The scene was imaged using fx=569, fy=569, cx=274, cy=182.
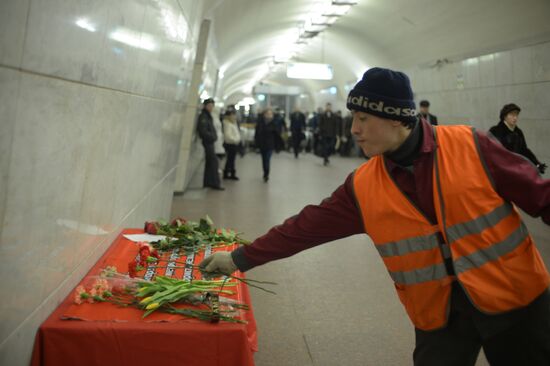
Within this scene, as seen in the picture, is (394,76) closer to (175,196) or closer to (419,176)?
(419,176)

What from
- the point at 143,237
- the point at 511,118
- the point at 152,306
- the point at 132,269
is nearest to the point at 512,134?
the point at 511,118

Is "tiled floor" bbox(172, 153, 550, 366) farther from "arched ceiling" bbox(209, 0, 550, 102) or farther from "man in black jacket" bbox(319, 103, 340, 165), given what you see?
"man in black jacket" bbox(319, 103, 340, 165)

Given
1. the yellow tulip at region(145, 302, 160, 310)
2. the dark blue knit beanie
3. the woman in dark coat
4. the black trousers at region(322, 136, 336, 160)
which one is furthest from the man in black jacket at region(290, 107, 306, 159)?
the dark blue knit beanie

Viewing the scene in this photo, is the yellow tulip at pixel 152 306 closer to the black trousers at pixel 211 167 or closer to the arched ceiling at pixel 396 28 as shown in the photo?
the arched ceiling at pixel 396 28

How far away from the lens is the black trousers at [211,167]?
1126 cm

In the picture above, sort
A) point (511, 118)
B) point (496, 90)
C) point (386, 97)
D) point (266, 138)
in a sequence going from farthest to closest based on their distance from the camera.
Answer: point (266, 138)
point (496, 90)
point (511, 118)
point (386, 97)

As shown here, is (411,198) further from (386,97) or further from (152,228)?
(152,228)

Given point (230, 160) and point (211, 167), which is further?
point (230, 160)

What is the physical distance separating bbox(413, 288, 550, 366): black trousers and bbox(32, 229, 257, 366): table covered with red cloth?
767mm

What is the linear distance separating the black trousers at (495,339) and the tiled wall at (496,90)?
8.99 meters

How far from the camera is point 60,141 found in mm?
2297

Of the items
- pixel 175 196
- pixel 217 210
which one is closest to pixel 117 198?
pixel 217 210

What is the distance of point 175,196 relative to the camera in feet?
33.6

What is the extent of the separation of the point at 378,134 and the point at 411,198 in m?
0.28
